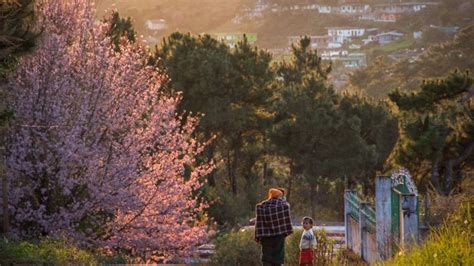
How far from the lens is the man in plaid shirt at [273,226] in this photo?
49.3 ft

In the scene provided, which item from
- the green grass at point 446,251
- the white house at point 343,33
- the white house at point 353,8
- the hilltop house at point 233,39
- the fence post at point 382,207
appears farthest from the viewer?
the white house at point 353,8

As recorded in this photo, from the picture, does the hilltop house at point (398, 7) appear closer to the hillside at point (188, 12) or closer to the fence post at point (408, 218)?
the hillside at point (188, 12)

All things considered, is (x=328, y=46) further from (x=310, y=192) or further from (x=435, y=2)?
(x=310, y=192)

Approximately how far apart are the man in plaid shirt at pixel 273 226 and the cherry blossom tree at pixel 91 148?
557 cm

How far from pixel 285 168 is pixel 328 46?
9012 centimetres

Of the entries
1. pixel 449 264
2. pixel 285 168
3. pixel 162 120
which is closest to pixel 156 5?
pixel 285 168

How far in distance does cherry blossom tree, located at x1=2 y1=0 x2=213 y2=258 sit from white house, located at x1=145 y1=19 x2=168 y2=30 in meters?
83.1

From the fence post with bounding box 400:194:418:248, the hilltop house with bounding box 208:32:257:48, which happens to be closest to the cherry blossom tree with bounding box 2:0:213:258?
the fence post with bounding box 400:194:418:248

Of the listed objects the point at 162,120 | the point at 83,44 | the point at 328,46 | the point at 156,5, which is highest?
the point at 83,44

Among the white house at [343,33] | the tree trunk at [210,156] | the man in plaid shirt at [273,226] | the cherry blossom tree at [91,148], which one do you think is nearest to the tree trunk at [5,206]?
the cherry blossom tree at [91,148]

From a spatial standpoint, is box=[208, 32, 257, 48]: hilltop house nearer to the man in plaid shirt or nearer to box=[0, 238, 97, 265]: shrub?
box=[0, 238, 97, 265]: shrub

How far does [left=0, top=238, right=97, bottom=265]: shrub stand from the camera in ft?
49.3

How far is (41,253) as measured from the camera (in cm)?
1540

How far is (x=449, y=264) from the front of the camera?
33.3 feet
